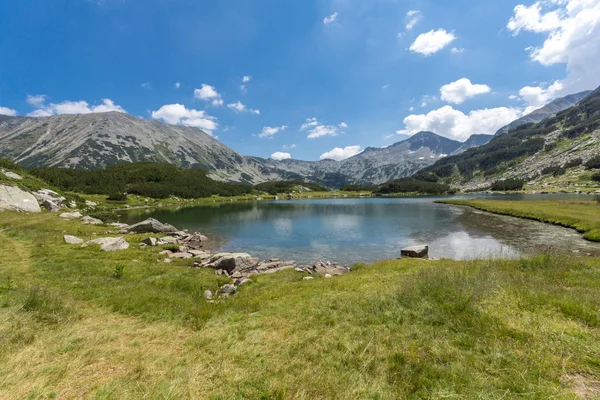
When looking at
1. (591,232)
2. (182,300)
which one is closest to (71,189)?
(182,300)

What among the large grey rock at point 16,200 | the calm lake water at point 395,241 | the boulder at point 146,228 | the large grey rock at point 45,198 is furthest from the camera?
the large grey rock at point 45,198

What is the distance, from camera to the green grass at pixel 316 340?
6832 mm

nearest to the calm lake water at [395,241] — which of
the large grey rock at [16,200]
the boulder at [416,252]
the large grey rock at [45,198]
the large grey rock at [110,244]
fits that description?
the boulder at [416,252]

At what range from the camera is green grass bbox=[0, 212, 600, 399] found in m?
6.83

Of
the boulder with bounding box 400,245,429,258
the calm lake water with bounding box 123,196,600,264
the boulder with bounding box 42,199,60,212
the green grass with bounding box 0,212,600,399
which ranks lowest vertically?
the calm lake water with bounding box 123,196,600,264

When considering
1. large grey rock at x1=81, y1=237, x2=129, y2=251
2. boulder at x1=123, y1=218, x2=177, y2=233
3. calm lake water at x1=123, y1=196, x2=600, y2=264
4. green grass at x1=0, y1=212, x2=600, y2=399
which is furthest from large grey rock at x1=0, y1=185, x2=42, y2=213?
green grass at x1=0, y1=212, x2=600, y2=399

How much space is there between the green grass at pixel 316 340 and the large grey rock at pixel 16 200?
155 ft

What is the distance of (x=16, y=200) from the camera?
4984 cm

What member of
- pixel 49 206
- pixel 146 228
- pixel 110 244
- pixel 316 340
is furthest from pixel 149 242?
pixel 49 206

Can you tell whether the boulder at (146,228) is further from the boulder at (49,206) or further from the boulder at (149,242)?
the boulder at (49,206)

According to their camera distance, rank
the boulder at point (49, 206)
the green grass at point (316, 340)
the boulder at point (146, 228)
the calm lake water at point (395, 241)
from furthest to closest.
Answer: the boulder at point (49, 206) < the boulder at point (146, 228) < the calm lake water at point (395, 241) < the green grass at point (316, 340)

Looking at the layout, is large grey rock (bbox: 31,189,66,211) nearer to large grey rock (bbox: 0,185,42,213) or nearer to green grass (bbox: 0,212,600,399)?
large grey rock (bbox: 0,185,42,213)

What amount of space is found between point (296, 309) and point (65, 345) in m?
9.55

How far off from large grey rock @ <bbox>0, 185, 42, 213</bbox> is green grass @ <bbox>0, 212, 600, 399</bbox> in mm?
47281
